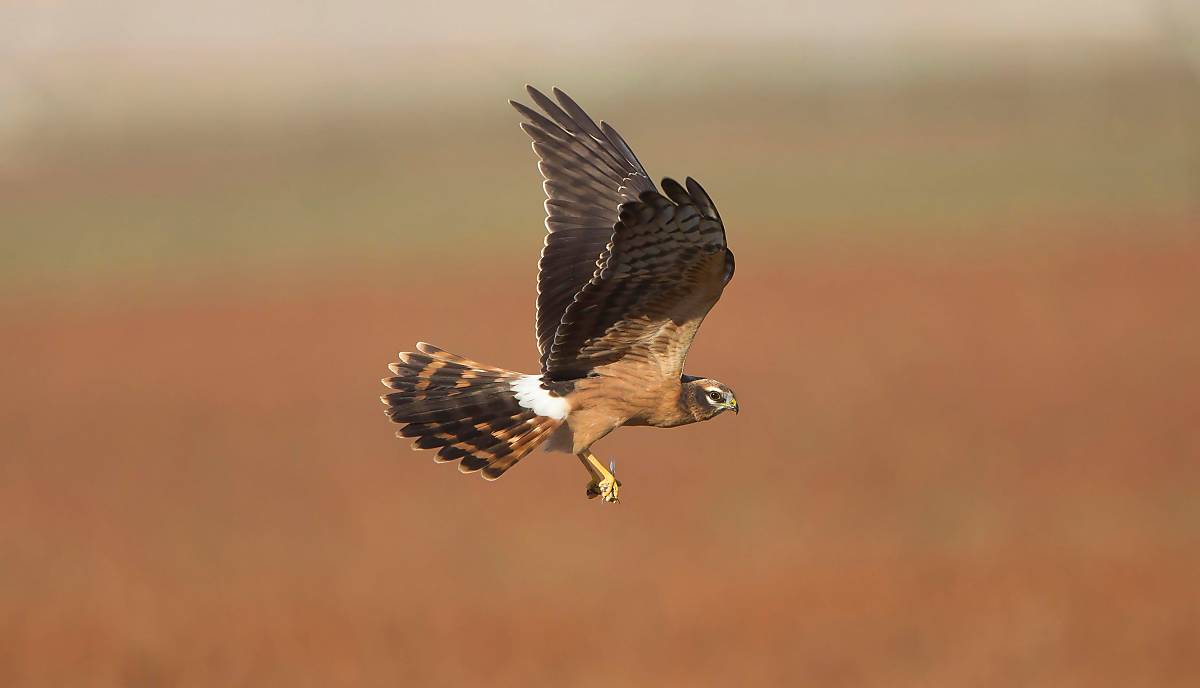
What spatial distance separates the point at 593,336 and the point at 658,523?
29.7 metres

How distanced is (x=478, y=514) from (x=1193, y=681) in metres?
16.2

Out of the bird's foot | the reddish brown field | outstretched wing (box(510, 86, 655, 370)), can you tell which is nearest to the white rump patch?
the bird's foot

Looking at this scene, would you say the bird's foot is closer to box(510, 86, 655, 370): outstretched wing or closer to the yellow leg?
the yellow leg

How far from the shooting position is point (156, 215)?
81500 mm

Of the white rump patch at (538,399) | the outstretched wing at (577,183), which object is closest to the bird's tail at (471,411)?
the white rump patch at (538,399)

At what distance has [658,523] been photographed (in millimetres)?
38219

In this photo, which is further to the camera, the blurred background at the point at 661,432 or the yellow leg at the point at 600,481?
the blurred background at the point at 661,432

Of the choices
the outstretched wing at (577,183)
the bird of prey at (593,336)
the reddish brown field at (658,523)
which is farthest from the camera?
the reddish brown field at (658,523)

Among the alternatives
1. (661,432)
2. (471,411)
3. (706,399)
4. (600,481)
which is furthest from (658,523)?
(600,481)

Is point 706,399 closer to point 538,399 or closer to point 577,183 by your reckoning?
point 538,399

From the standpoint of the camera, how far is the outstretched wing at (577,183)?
31.7 feet

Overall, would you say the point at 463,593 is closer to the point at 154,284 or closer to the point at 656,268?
the point at 656,268

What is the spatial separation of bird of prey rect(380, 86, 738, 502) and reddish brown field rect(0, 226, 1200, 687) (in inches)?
907

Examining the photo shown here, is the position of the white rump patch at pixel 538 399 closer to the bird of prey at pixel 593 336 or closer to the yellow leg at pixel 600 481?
the bird of prey at pixel 593 336
